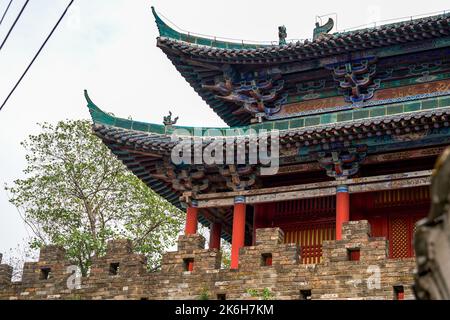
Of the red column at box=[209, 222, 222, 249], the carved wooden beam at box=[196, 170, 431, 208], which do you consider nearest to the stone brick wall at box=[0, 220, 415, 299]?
the carved wooden beam at box=[196, 170, 431, 208]

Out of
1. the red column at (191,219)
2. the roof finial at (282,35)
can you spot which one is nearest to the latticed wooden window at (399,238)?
the red column at (191,219)

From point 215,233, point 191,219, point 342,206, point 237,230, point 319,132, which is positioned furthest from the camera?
point 215,233

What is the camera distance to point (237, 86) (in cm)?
2083

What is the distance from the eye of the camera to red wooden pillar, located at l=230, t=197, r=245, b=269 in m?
18.0

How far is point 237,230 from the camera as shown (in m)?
18.3

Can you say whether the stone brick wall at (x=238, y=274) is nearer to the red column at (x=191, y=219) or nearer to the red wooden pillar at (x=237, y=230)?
the red wooden pillar at (x=237, y=230)

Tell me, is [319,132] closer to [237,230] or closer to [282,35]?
[237,230]

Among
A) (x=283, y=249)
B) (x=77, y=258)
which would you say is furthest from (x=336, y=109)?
(x=77, y=258)

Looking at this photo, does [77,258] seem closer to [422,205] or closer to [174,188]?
[174,188]

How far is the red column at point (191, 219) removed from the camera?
1919 cm

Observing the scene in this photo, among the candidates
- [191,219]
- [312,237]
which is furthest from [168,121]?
[312,237]

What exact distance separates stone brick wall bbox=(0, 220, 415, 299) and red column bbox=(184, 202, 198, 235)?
7.82 feet

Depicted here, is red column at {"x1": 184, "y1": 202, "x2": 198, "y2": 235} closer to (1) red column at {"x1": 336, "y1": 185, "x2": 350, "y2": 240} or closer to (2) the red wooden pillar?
(2) the red wooden pillar

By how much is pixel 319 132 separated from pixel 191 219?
4.07 meters
